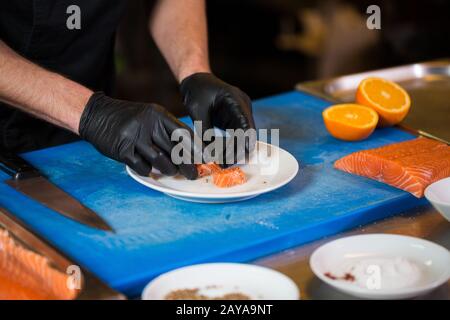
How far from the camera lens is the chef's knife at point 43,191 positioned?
175cm

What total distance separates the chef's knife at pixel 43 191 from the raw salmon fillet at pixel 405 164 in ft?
2.38

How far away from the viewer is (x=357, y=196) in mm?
1880

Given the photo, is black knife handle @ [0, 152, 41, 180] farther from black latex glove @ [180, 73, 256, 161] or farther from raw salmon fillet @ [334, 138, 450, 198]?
raw salmon fillet @ [334, 138, 450, 198]

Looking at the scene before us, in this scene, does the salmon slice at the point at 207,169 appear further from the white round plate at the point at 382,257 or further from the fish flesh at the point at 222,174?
the white round plate at the point at 382,257

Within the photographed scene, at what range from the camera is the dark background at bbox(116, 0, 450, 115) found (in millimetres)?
4473

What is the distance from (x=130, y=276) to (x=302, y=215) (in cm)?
48

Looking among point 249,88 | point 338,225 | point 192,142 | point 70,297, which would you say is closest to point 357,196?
point 338,225

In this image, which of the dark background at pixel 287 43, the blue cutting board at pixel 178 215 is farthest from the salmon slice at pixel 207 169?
the dark background at pixel 287 43

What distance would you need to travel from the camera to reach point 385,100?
2373 millimetres

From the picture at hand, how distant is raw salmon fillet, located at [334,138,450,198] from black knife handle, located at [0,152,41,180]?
85 cm

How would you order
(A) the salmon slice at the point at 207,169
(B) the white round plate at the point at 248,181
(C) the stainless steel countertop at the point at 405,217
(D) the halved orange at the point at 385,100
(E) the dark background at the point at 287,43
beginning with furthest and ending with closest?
(E) the dark background at the point at 287,43
(D) the halved orange at the point at 385,100
(A) the salmon slice at the point at 207,169
(B) the white round plate at the point at 248,181
(C) the stainless steel countertop at the point at 405,217
